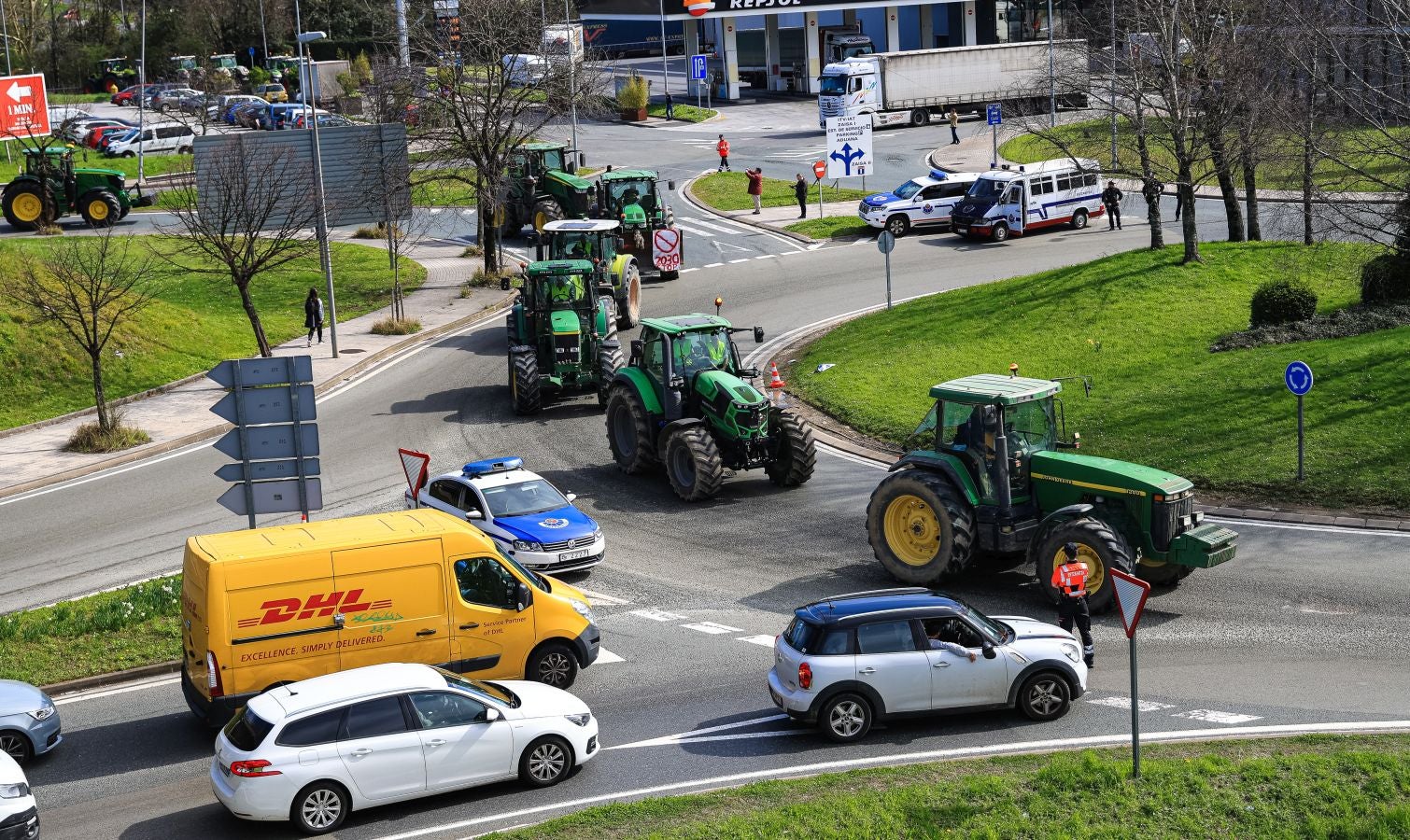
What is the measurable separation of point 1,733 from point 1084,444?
17.9m

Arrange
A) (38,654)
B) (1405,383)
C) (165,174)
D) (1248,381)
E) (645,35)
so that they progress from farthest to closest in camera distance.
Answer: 1. (645,35)
2. (165,174)
3. (1248,381)
4. (1405,383)
5. (38,654)

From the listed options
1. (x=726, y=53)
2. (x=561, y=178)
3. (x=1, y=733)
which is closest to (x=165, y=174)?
(x=561, y=178)

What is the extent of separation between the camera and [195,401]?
34.8 metres

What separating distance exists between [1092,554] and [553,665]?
6.94 m

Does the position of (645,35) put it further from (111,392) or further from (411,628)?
(411,628)

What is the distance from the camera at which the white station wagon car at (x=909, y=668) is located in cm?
1477

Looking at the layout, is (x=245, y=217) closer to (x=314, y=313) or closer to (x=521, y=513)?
(x=314, y=313)

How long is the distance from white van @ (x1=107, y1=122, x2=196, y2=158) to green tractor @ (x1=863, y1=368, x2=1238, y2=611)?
5845cm

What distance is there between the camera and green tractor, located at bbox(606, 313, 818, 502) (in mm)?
24375

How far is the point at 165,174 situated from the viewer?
65000 millimetres

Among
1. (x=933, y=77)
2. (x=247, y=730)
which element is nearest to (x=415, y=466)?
(x=247, y=730)

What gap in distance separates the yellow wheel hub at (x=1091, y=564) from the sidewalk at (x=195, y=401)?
818 inches

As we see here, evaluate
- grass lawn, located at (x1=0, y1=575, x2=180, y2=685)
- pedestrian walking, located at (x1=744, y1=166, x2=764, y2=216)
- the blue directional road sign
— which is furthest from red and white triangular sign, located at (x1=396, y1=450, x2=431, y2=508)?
pedestrian walking, located at (x1=744, y1=166, x2=764, y2=216)

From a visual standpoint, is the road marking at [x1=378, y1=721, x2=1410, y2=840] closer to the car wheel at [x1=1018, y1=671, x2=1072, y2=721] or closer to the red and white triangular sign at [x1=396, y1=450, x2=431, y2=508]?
the car wheel at [x1=1018, y1=671, x2=1072, y2=721]
